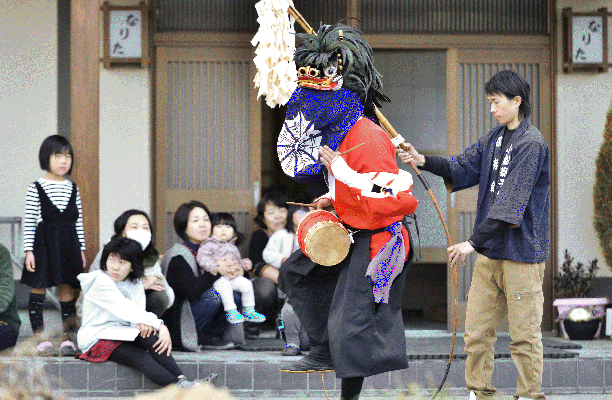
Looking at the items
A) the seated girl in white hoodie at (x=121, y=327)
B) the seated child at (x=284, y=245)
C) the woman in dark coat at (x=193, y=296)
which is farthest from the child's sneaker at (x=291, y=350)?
the seated girl in white hoodie at (x=121, y=327)

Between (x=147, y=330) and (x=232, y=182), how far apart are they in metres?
2.31

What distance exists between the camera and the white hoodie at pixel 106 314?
5.88 m

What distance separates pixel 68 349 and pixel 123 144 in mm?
2216

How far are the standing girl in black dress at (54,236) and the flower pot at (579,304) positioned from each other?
13.1 ft

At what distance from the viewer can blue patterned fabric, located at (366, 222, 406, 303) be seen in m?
4.16

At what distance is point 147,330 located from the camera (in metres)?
5.89

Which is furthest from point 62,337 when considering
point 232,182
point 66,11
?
point 66,11

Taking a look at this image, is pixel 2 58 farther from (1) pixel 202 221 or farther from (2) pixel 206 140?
(1) pixel 202 221

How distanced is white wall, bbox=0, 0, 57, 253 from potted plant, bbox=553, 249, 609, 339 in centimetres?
479

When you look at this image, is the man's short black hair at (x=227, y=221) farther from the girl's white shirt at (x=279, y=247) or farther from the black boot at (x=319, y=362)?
the black boot at (x=319, y=362)

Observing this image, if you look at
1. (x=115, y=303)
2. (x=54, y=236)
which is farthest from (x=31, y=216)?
(x=115, y=303)

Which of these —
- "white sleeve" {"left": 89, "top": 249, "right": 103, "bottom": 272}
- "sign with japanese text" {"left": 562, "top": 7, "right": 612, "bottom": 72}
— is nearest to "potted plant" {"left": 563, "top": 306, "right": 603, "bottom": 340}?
"sign with japanese text" {"left": 562, "top": 7, "right": 612, "bottom": 72}

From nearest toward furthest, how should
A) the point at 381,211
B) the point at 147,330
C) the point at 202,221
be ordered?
the point at 381,211, the point at 147,330, the point at 202,221

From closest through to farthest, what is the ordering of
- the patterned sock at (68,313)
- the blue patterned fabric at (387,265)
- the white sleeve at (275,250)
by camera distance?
the blue patterned fabric at (387,265)
the patterned sock at (68,313)
the white sleeve at (275,250)
